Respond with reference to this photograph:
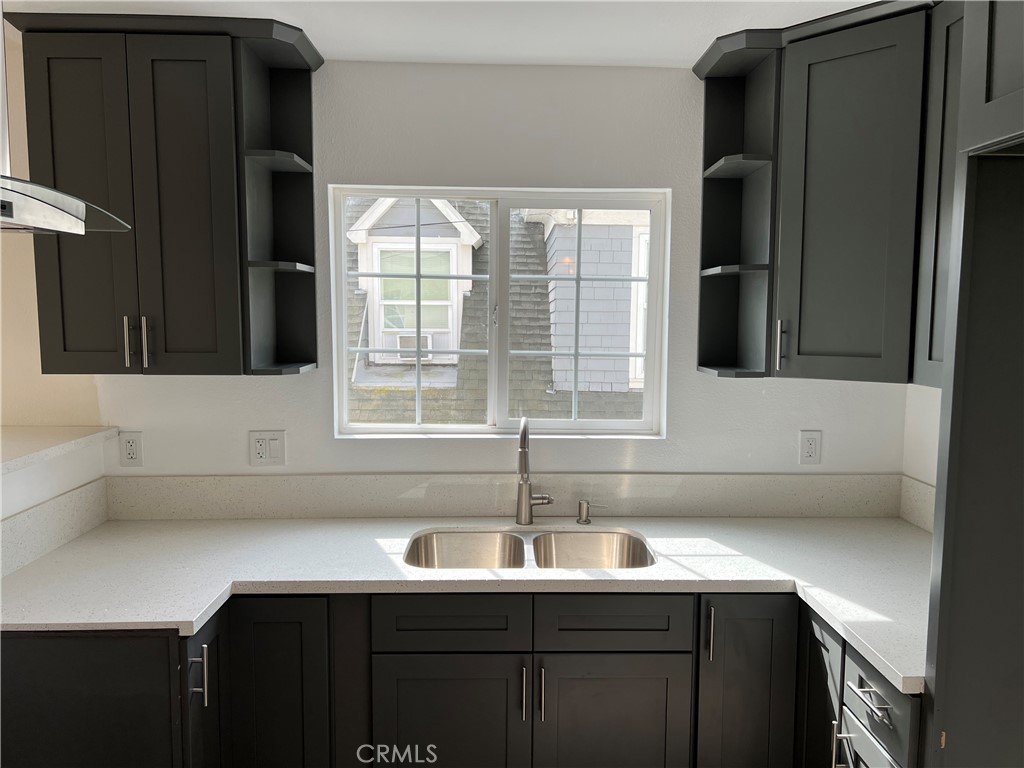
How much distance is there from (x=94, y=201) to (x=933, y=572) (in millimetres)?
2347

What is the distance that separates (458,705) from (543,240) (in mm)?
1565

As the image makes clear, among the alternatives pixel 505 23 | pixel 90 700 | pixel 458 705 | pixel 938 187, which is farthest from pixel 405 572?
pixel 938 187

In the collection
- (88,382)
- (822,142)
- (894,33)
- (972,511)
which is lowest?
(972,511)

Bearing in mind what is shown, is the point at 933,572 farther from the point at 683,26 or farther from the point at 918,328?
the point at 683,26

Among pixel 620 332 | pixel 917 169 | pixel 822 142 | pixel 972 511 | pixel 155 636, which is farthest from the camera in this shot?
pixel 620 332

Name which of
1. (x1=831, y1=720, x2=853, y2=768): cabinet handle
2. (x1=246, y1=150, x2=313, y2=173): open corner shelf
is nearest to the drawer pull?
(x1=831, y1=720, x2=853, y2=768): cabinet handle

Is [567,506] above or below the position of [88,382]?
below

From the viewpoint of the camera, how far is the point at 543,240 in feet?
7.78

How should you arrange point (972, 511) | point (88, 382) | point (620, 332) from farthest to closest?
point (620, 332) → point (88, 382) → point (972, 511)

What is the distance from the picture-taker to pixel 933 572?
1278mm

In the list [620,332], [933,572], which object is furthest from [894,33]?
[933,572]

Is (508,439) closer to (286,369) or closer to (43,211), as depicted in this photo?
(286,369)

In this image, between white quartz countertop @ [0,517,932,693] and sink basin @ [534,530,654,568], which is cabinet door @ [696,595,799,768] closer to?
white quartz countertop @ [0,517,932,693]

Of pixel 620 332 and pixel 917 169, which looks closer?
pixel 917 169
